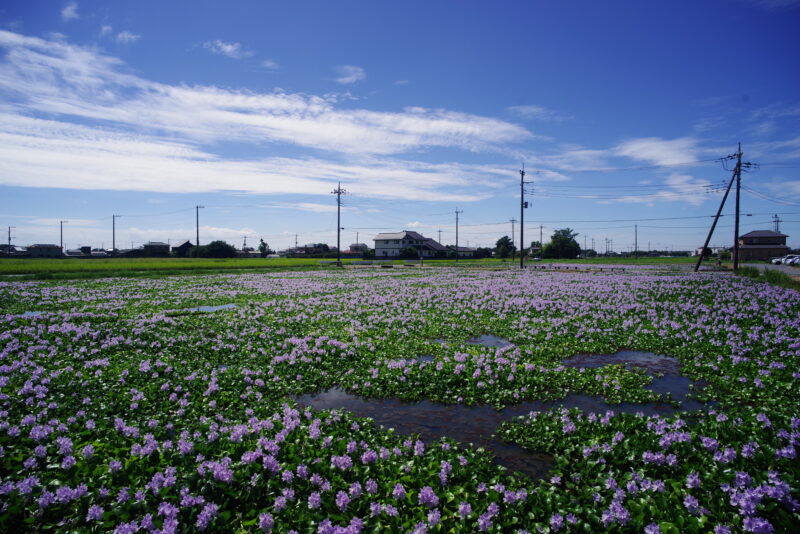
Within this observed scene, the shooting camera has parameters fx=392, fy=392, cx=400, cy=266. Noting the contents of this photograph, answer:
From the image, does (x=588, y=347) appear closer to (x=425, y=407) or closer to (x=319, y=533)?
(x=425, y=407)

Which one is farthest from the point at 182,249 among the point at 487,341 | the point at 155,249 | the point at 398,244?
the point at 487,341

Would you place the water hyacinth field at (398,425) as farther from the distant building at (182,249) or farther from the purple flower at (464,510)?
the distant building at (182,249)

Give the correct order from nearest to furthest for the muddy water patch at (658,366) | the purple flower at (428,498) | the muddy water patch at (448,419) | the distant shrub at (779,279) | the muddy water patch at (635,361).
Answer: the purple flower at (428,498)
the muddy water patch at (448,419)
the muddy water patch at (658,366)
the muddy water patch at (635,361)
the distant shrub at (779,279)

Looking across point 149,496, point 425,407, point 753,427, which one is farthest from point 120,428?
point 753,427

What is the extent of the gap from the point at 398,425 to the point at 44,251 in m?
124

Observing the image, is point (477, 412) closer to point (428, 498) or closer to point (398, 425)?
point (398, 425)

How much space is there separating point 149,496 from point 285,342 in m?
6.39

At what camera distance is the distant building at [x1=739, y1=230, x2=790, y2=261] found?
303ft

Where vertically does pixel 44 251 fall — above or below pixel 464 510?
above

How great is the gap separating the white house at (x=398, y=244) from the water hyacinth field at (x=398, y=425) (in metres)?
96.7

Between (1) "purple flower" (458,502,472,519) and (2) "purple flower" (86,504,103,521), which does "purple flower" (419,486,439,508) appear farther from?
(2) "purple flower" (86,504,103,521)

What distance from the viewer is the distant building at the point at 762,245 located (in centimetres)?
9238

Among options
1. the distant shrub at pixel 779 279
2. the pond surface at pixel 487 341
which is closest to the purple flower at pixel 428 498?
the pond surface at pixel 487 341

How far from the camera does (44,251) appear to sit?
312ft
